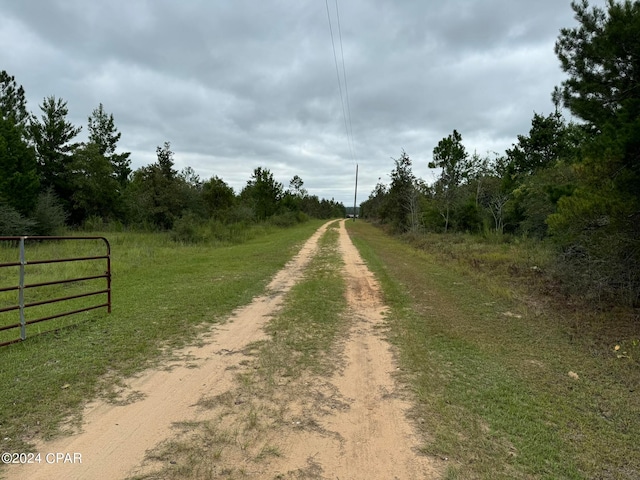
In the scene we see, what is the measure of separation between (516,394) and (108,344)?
17.1 ft

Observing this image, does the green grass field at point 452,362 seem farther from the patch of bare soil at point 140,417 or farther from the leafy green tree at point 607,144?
the leafy green tree at point 607,144

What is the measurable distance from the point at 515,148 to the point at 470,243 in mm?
15255

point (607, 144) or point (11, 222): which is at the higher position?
point (607, 144)

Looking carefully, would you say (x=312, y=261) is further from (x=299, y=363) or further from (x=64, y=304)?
(x=299, y=363)

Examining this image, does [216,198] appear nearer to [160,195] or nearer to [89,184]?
[160,195]

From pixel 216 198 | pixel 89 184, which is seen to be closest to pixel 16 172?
pixel 89 184

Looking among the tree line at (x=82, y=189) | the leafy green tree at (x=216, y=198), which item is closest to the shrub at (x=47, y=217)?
the tree line at (x=82, y=189)

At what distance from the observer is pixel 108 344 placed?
527 cm

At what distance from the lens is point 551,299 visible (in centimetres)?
847

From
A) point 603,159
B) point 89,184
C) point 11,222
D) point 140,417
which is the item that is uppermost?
point 89,184

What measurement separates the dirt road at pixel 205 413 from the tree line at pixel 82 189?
19.5 m

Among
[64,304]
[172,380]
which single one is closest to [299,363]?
[172,380]

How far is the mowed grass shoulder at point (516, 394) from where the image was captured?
118 inches

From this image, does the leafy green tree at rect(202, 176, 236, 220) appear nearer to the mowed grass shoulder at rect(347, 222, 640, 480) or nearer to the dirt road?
the mowed grass shoulder at rect(347, 222, 640, 480)
